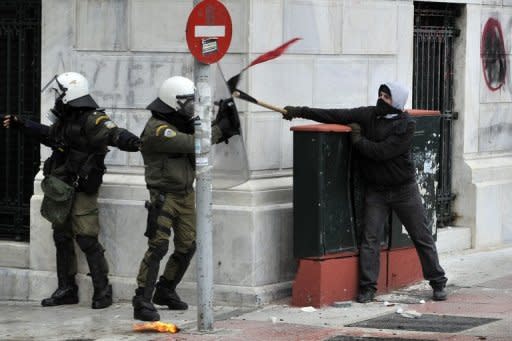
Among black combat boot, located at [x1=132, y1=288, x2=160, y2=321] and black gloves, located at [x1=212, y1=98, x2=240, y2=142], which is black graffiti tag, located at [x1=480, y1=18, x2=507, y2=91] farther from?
black combat boot, located at [x1=132, y1=288, x2=160, y2=321]

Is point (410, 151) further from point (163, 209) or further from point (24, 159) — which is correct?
point (24, 159)

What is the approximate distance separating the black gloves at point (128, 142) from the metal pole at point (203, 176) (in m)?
1.07

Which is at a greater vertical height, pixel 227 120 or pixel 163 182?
pixel 227 120

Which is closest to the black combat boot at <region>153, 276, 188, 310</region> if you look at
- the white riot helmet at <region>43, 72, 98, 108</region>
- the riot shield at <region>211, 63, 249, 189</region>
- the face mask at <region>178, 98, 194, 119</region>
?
the riot shield at <region>211, 63, 249, 189</region>

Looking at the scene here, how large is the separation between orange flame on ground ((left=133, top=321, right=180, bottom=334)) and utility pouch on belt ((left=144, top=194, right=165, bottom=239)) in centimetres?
75

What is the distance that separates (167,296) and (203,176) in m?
1.76

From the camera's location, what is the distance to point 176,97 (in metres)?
11.4

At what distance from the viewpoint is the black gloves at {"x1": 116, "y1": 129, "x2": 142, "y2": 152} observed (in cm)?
1159

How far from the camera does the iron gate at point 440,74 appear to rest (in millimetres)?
14727

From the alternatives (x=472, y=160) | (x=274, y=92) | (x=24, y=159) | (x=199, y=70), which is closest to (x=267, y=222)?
(x=274, y=92)

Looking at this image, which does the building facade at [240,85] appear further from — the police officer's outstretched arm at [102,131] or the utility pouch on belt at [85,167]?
the police officer's outstretched arm at [102,131]

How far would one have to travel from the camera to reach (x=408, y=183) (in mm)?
12094

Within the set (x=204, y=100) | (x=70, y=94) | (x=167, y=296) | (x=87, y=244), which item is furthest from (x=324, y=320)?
(x=70, y=94)

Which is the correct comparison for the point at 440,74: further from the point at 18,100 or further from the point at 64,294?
the point at 64,294
